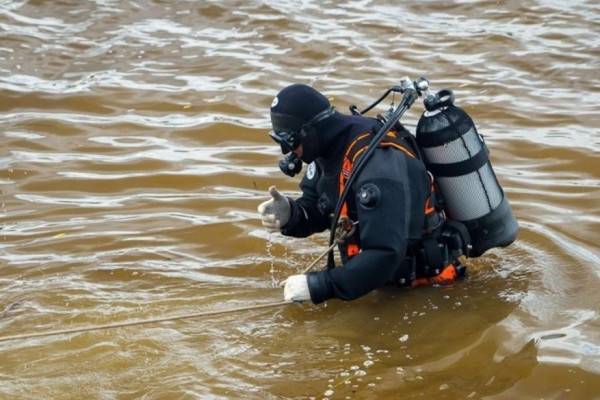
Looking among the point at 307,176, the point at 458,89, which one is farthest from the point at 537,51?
the point at 307,176

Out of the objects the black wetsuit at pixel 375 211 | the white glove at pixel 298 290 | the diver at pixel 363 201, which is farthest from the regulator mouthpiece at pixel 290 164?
the white glove at pixel 298 290

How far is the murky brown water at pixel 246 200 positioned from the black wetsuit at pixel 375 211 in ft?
1.11

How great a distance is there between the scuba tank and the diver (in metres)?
0.10

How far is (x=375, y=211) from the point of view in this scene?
163 inches

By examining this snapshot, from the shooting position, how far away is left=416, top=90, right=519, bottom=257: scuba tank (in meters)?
4.48

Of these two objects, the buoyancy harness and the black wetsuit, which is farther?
the buoyancy harness

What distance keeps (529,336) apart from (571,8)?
8501 mm

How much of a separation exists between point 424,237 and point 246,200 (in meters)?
2.34

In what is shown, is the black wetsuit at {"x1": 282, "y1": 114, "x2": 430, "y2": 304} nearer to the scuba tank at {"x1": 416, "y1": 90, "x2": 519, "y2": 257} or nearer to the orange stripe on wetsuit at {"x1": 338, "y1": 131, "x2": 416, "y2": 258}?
the orange stripe on wetsuit at {"x1": 338, "y1": 131, "x2": 416, "y2": 258}

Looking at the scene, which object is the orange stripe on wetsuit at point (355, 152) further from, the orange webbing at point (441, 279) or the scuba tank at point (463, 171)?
the orange webbing at point (441, 279)

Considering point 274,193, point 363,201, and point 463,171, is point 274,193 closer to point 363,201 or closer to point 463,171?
point 363,201

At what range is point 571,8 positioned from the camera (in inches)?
470

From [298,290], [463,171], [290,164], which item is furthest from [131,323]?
[463,171]

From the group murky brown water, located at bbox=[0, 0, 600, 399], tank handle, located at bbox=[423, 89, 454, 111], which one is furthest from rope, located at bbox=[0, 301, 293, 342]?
tank handle, located at bbox=[423, 89, 454, 111]
